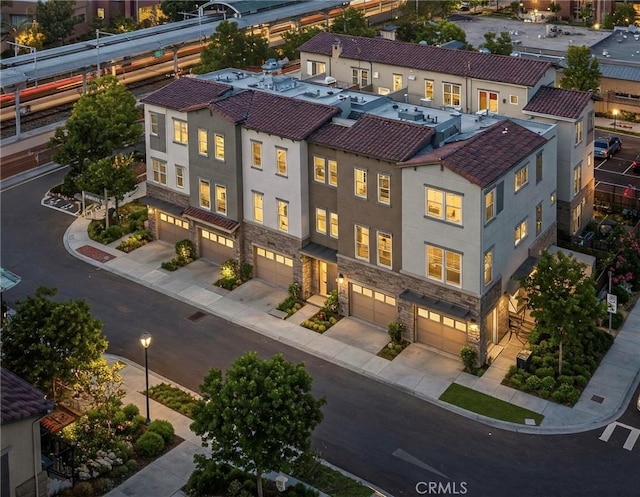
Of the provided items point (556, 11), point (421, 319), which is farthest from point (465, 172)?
point (556, 11)

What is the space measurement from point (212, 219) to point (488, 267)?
59.4ft

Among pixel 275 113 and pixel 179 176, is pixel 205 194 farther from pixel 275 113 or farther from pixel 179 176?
pixel 275 113

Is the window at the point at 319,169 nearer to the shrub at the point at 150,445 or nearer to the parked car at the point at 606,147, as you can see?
the shrub at the point at 150,445

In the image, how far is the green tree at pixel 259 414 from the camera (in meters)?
33.2

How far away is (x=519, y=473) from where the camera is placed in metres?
38.8

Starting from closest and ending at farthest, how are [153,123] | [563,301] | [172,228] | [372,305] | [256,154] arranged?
1. [563,301]
2. [372,305]
3. [256,154]
4. [153,123]
5. [172,228]

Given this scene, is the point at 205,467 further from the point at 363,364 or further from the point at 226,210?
the point at 226,210

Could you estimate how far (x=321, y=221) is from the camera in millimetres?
52375

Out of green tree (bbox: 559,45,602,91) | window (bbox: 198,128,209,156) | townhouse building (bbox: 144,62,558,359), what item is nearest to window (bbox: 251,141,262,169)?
townhouse building (bbox: 144,62,558,359)

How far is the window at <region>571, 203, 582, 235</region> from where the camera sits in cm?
5835

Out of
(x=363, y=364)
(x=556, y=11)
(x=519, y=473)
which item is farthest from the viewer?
(x=556, y=11)

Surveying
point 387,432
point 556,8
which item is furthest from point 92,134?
point 556,8

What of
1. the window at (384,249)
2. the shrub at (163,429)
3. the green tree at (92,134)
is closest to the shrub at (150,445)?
the shrub at (163,429)

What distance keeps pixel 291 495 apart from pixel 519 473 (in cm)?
990
